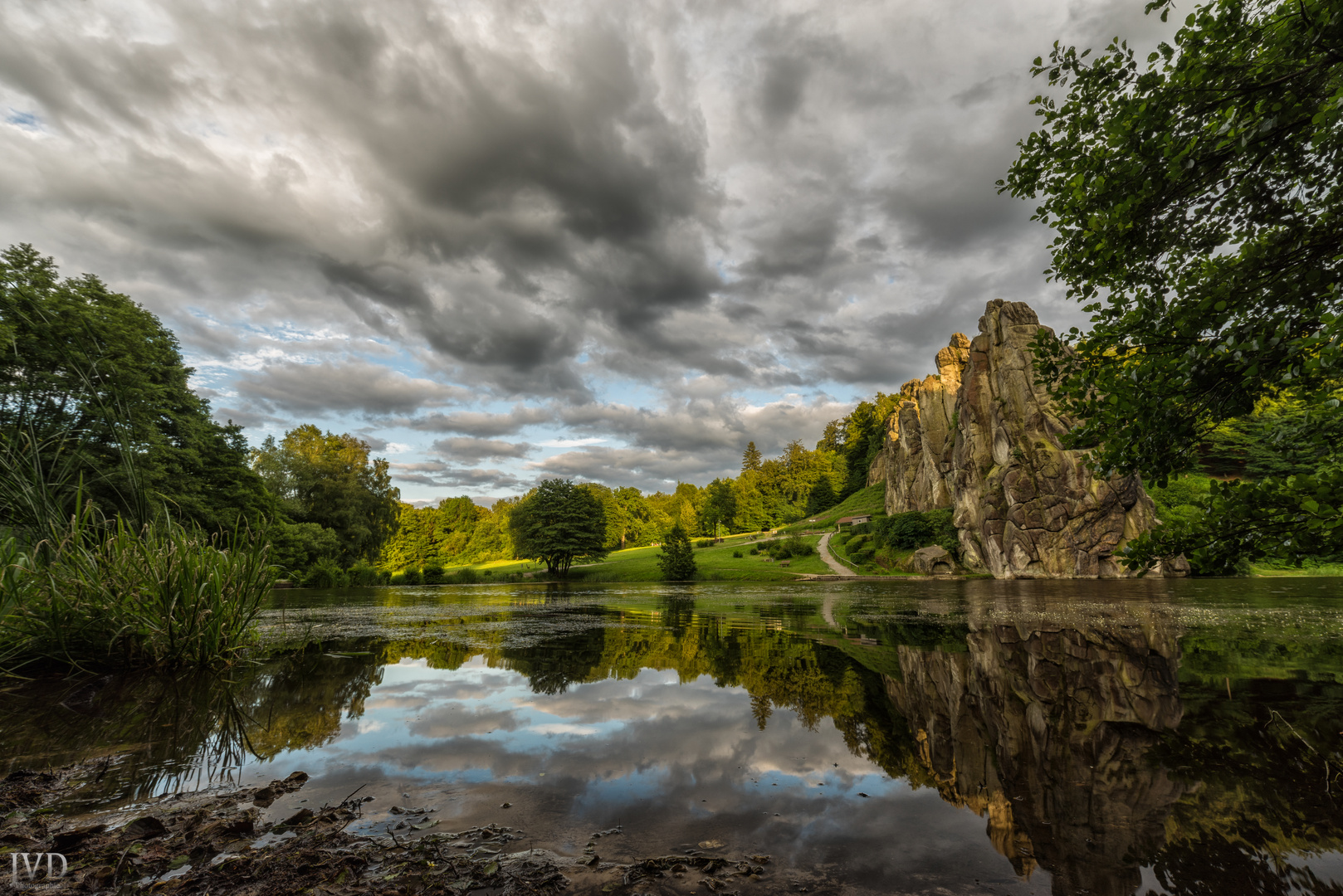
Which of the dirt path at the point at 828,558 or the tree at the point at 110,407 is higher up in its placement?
the tree at the point at 110,407

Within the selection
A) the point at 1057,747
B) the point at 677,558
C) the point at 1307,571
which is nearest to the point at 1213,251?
the point at 1057,747

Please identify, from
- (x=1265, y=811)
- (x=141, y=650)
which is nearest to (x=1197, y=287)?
(x=1265, y=811)

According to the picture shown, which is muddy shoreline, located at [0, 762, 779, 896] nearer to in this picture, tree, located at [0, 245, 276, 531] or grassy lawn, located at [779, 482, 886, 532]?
tree, located at [0, 245, 276, 531]

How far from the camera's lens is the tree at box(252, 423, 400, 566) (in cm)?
4584

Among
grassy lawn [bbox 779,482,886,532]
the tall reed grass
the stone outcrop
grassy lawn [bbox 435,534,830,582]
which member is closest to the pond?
the tall reed grass

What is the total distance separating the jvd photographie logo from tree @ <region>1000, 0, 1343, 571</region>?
A: 7.62m

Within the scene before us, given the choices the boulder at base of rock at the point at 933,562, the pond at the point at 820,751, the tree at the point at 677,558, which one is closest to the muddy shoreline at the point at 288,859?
the pond at the point at 820,751

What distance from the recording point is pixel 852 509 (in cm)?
8488

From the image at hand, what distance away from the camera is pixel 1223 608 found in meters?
17.3

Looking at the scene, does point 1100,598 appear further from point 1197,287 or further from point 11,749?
point 11,749

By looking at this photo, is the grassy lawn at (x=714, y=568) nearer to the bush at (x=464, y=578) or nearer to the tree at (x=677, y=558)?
the bush at (x=464, y=578)

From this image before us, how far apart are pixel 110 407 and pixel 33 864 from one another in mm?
5361

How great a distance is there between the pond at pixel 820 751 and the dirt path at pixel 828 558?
39670 millimetres

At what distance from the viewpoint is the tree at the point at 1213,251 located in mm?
4742
